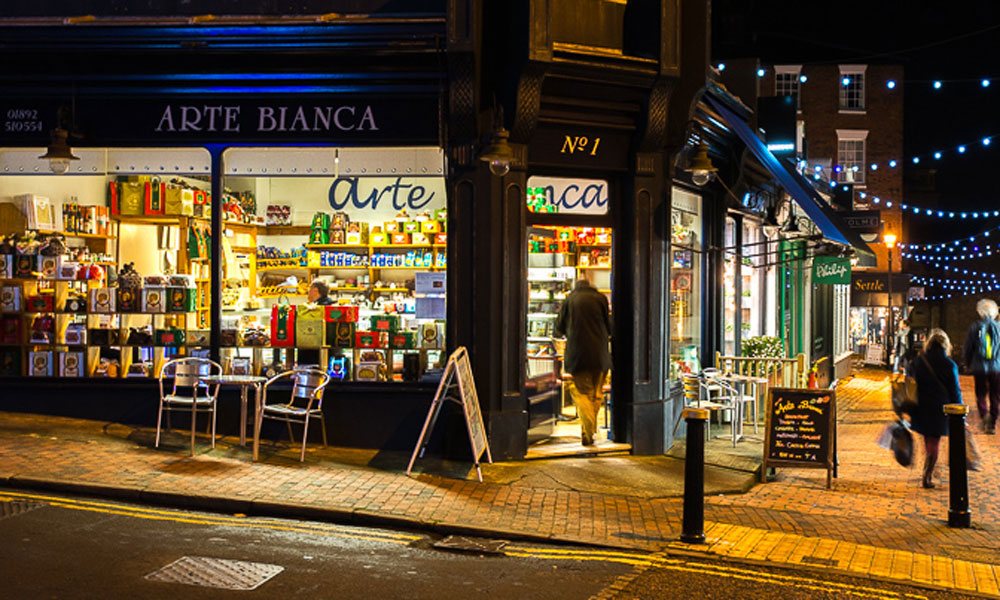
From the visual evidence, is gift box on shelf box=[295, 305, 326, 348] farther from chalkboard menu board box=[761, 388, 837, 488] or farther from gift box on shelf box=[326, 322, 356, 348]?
chalkboard menu board box=[761, 388, 837, 488]

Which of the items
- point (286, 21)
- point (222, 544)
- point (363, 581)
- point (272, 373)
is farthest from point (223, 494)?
point (286, 21)

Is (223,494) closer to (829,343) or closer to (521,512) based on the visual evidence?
(521,512)

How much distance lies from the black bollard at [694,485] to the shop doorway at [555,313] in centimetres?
352

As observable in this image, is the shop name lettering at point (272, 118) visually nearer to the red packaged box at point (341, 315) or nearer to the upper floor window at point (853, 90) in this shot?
the red packaged box at point (341, 315)

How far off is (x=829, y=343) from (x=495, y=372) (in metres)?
18.6

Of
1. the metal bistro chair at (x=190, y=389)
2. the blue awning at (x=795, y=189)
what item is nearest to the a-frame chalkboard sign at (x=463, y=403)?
the metal bistro chair at (x=190, y=389)

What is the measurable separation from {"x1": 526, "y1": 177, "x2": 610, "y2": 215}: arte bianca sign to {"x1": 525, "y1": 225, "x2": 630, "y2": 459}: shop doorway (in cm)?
24

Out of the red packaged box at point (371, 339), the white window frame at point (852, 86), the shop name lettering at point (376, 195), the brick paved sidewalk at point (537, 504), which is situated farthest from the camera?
the white window frame at point (852, 86)

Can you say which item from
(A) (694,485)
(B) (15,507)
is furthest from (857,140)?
(B) (15,507)

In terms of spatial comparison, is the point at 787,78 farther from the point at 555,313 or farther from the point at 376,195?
the point at 376,195

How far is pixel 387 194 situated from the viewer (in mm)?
11469

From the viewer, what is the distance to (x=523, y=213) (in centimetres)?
1066

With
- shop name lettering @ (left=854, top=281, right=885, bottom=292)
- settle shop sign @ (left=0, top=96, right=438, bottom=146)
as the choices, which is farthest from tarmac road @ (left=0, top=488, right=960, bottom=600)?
shop name lettering @ (left=854, top=281, right=885, bottom=292)

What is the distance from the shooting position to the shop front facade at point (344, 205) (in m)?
10.5
